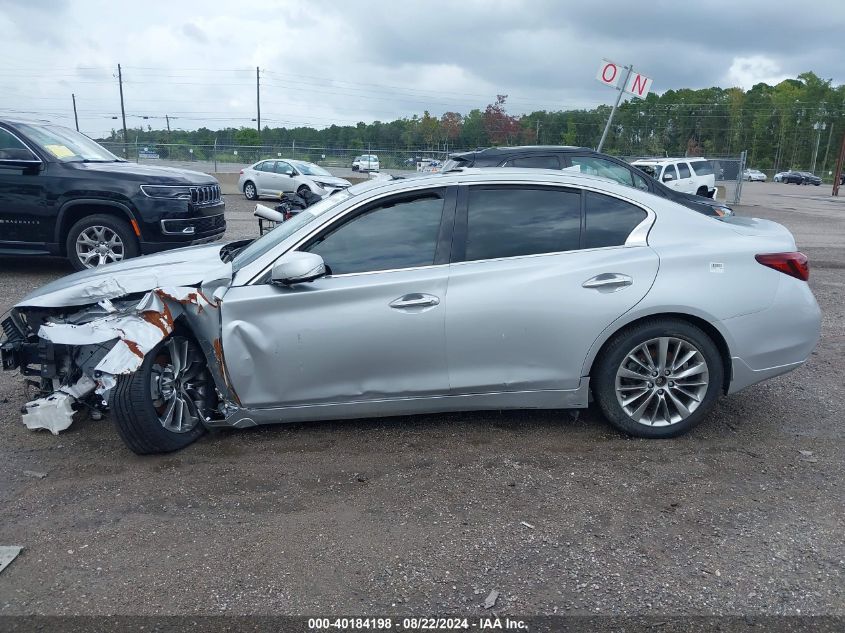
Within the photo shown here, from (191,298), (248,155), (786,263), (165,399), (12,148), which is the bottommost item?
(165,399)

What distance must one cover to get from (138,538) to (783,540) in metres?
2.98

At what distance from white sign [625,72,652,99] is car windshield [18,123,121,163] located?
9369 mm

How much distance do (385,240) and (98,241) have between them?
18.5 ft

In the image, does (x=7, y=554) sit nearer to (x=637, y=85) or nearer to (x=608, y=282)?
(x=608, y=282)

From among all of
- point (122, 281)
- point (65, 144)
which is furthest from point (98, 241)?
point (122, 281)

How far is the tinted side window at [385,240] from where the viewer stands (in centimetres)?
388

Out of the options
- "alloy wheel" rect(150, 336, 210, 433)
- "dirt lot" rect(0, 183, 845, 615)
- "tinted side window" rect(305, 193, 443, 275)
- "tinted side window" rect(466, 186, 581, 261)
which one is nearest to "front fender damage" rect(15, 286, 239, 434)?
"alloy wheel" rect(150, 336, 210, 433)

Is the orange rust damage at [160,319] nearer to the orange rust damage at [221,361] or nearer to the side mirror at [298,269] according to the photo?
the orange rust damage at [221,361]

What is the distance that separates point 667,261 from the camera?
3.92 metres

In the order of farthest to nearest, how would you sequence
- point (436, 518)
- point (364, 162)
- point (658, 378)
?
point (364, 162) → point (658, 378) → point (436, 518)

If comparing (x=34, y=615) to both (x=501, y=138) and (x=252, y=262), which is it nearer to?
(x=252, y=262)

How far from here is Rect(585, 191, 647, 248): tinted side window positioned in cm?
402

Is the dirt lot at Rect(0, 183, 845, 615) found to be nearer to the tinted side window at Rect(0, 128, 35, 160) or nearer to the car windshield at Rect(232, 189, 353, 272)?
the car windshield at Rect(232, 189, 353, 272)

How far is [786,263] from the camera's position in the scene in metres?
4.02
